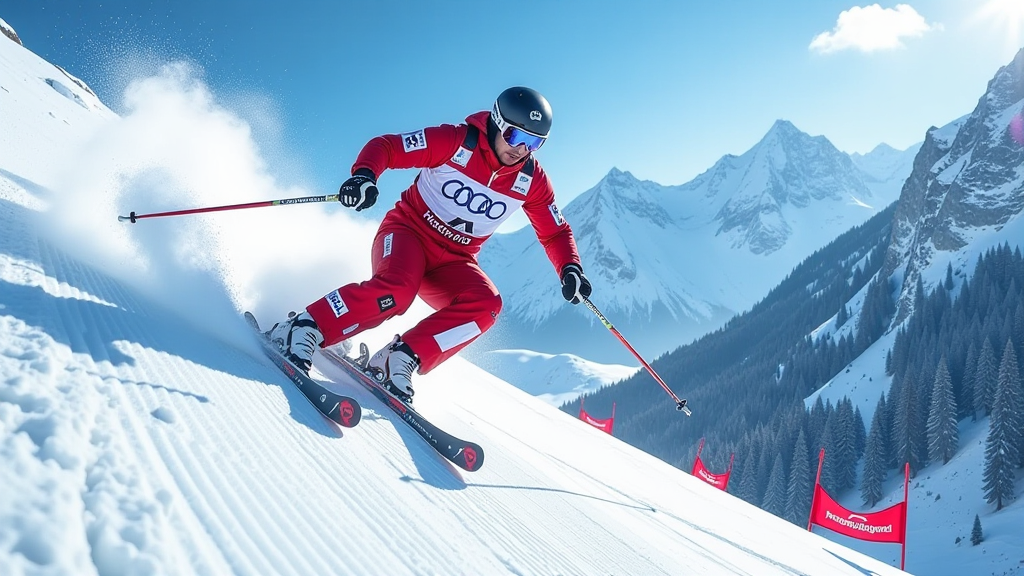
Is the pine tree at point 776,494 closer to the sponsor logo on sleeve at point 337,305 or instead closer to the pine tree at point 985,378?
the pine tree at point 985,378

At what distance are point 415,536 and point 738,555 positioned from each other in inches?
112

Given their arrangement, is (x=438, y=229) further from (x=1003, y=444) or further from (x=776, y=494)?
(x=776, y=494)

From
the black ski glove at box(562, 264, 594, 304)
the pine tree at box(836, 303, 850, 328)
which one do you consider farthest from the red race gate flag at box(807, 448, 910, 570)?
the pine tree at box(836, 303, 850, 328)

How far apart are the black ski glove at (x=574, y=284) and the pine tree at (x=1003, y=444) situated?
144 ft

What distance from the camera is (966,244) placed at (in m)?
81.1

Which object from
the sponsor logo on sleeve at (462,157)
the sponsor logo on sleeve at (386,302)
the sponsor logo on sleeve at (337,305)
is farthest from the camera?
the sponsor logo on sleeve at (462,157)

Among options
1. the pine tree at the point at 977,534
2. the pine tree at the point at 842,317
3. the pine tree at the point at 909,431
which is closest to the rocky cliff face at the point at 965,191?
the pine tree at the point at 842,317

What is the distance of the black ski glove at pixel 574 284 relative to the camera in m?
5.06

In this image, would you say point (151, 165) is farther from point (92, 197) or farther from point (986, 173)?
point (986, 173)

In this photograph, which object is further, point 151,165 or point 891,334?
point 891,334

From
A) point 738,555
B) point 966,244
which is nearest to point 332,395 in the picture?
point 738,555

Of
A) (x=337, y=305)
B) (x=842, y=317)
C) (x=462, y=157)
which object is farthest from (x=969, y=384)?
(x=337, y=305)

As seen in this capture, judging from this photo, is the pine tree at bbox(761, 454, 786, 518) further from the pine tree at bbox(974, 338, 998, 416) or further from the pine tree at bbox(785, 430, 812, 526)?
the pine tree at bbox(974, 338, 998, 416)

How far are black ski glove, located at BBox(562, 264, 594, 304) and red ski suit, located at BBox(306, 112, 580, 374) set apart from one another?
0.66 m
